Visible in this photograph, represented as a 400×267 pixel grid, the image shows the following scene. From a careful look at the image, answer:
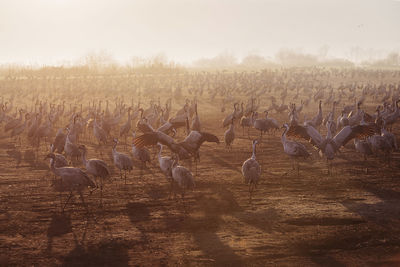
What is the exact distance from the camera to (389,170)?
13016 mm

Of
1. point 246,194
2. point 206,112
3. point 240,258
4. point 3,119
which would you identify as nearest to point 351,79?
point 206,112

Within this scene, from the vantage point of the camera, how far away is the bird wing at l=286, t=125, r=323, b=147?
41.8ft

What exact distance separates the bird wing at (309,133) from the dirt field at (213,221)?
3.03 feet

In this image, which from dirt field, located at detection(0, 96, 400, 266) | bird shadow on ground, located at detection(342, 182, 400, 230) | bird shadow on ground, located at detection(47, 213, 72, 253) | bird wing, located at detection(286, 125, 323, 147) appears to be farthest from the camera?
bird wing, located at detection(286, 125, 323, 147)

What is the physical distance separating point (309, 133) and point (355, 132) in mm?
1315

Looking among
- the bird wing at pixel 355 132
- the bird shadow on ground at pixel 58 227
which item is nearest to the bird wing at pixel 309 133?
the bird wing at pixel 355 132

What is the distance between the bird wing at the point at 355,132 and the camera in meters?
12.7

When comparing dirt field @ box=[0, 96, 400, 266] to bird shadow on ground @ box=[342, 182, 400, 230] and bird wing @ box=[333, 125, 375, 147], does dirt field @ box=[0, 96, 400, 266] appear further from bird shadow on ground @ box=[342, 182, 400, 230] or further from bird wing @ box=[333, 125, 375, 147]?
bird wing @ box=[333, 125, 375, 147]

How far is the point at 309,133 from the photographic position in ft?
41.9

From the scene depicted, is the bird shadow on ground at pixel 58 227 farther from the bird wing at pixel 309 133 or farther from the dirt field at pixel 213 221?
the bird wing at pixel 309 133

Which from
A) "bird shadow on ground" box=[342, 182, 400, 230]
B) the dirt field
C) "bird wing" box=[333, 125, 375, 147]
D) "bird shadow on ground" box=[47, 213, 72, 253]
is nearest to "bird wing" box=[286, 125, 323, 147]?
"bird wing" box=[333, 125, 375, 147]

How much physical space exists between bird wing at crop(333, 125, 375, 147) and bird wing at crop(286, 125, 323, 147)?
0.58 m

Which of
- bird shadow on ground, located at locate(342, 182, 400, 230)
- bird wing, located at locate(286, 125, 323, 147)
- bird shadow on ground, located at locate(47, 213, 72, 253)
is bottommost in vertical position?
bird shadow on ground, located at locate(47, 213, 72, 253)

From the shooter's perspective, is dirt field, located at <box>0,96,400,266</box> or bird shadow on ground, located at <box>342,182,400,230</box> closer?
dirt field, located at <box>0,96,400,266</box>
